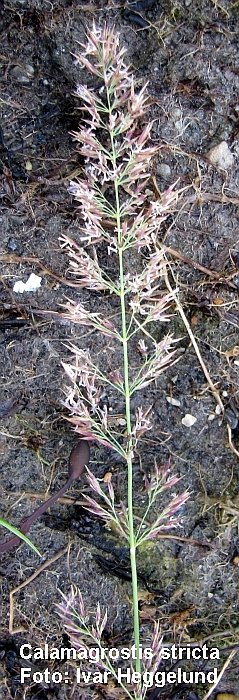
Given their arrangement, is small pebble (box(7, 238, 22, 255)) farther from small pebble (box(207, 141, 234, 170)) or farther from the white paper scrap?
small pebble (box(207, 141, 234, 170))

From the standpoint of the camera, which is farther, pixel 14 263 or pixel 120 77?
pixel 14 263

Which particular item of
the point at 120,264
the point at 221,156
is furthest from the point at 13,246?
the point at 221,156

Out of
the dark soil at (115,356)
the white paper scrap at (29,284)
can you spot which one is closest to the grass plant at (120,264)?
the dark soil at (115,356)

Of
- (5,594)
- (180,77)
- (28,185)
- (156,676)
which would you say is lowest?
(156,676)

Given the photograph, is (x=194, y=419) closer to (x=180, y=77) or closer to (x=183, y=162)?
(x=183, y=162)

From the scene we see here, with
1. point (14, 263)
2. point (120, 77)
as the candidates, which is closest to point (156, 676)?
point (14, 263)

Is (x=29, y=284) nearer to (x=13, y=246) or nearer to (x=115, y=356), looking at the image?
(x=13, y=246)

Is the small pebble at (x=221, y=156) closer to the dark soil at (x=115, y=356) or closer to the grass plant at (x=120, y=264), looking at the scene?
the dark soil at (x=115, y=356)
